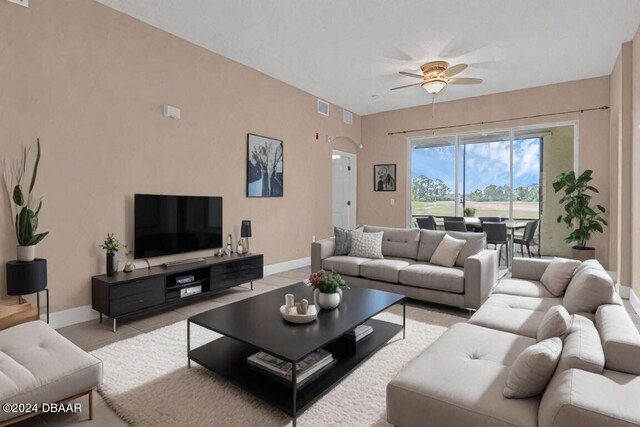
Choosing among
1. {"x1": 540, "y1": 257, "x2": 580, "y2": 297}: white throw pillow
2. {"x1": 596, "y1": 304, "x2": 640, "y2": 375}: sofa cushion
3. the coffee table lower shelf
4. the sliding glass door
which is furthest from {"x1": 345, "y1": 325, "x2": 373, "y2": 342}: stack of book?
the sliding glass door

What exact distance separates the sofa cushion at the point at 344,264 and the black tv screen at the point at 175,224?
58.1 inches

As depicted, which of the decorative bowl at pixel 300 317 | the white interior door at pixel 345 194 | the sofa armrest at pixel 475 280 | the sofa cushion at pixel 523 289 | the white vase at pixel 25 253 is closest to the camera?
the decorative bowl at pixel 300 317

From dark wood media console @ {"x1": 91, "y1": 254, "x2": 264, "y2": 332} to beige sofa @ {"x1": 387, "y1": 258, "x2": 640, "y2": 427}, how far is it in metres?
2.73

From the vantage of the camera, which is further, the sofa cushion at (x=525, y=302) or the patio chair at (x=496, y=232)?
the patio chair at (x=496, y=232)

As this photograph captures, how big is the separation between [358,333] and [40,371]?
6.54 ft

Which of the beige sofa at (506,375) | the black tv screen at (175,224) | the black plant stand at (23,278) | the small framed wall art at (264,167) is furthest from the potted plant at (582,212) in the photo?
the black plant stand at (23,278)

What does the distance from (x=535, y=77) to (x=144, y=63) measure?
18.3ft

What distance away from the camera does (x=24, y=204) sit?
Answer: 308cm

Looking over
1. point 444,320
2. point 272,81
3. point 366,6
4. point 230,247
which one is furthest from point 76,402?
point 272,81

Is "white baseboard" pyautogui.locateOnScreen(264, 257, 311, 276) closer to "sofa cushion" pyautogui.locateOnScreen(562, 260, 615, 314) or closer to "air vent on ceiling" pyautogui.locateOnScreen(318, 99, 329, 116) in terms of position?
"air vent on ceiling" pyautogui.locateOnScreen(318, 99, 329, 116)

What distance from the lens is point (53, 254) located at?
10.6ft

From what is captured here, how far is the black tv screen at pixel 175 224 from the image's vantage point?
12.5 ft

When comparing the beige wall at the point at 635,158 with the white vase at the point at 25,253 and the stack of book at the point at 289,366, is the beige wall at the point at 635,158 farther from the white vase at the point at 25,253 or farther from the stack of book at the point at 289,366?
the white vase at the point at 25,253

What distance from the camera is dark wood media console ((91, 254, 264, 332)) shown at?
3.27 metres
